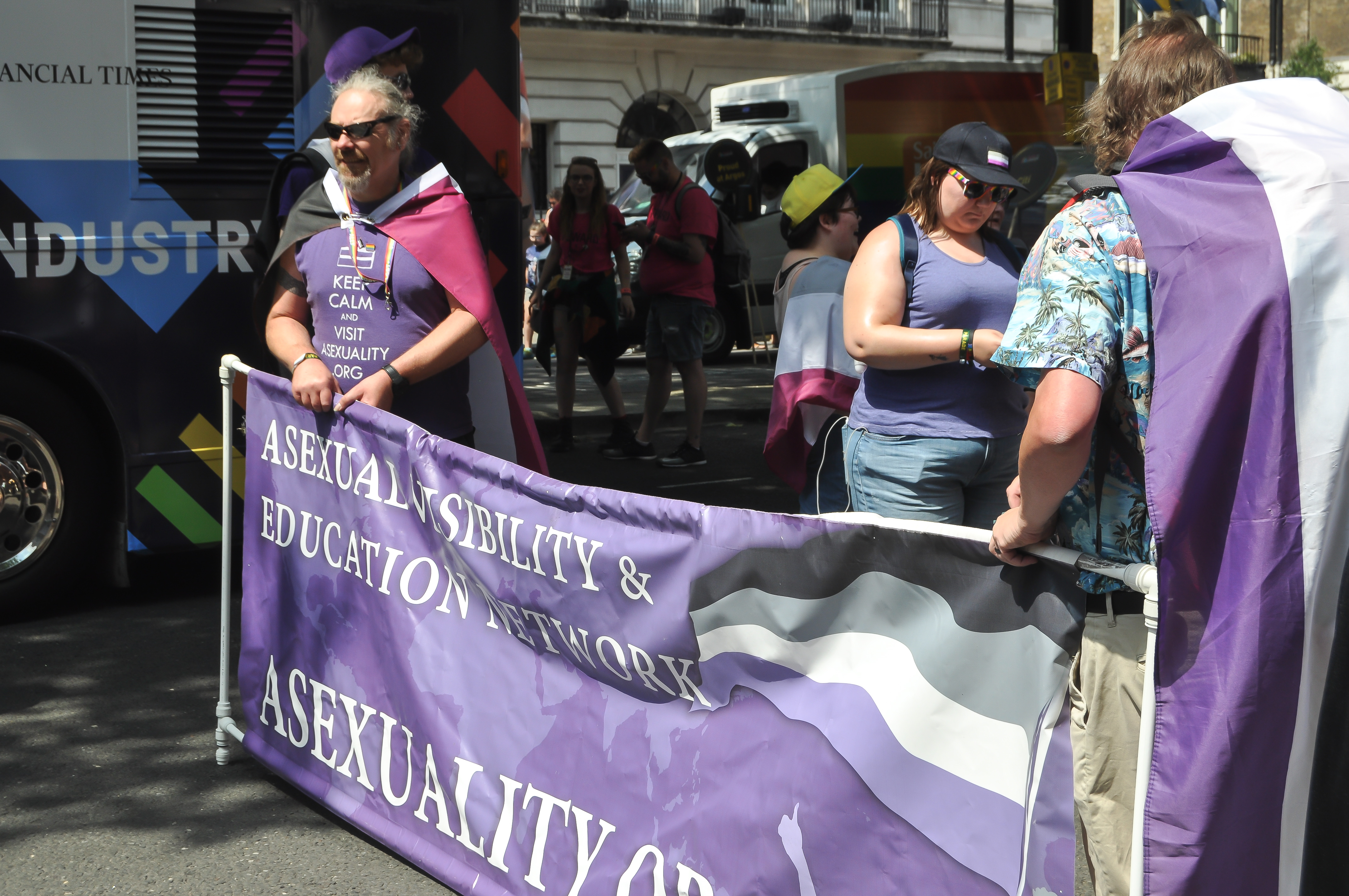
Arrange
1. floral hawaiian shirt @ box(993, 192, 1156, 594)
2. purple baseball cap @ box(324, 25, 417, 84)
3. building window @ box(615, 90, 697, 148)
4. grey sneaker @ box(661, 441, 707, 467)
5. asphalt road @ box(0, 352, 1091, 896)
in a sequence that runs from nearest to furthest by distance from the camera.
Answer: floral hawaiian shirt @ box(993, 192, 1156, 594)
asphalt road @ box(0, 352, 1091, 896)
purple baseball cap @ box(324, 25, 417, 84)
grey sneaker @ box(661, 441, 707, 467)
building window @ box(615, 90, 697, 148)

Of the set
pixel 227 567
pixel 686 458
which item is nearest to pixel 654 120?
pixel 686 458

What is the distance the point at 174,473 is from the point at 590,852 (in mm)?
3172

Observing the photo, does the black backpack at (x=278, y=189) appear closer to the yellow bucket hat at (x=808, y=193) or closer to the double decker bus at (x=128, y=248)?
the double decker bus at (x=128, y=248)

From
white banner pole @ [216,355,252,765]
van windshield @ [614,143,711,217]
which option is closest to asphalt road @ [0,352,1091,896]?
white banner pole @ [216,355,252,765]

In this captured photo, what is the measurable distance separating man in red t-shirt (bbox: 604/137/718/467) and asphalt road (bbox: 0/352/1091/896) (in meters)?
3.28

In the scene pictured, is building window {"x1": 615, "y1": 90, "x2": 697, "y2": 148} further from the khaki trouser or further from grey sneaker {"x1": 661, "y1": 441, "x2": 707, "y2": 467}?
the khaki trouser

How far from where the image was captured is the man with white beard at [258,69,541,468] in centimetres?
369

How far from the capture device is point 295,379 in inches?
139

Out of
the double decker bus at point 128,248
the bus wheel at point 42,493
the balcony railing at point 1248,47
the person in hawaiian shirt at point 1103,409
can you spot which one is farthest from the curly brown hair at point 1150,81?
the balcony railing at point 1248,47

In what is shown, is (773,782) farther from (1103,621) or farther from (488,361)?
(488,361)

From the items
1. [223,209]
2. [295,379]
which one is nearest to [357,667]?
[295,379]

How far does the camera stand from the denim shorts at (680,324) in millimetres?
8633

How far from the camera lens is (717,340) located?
15703 millimetres

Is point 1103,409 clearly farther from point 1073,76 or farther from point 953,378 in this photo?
point 1073,76
